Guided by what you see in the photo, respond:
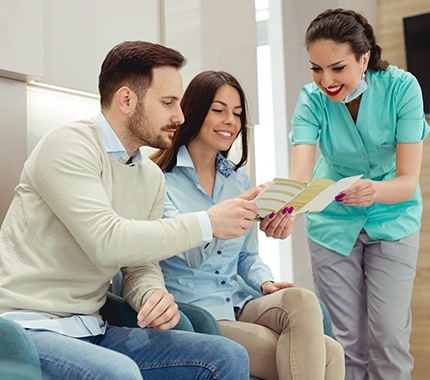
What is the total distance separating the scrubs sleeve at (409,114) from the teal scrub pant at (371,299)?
377 millimetres

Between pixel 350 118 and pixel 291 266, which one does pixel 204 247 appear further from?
pixel 291 266

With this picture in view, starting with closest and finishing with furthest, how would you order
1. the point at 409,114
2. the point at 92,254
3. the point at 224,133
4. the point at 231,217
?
the point at 92,254
the point at 231,217
the point at 224,133
the point at 409,114

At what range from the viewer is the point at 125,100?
173 centimetres

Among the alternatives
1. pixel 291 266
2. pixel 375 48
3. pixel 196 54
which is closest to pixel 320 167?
pixel 375 48

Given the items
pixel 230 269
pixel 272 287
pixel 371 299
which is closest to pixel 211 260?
pixel 230 269

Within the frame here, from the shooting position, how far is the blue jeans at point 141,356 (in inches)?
52.2

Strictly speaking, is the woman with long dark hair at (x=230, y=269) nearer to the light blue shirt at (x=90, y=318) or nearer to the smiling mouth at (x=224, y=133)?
the smiling mouth at (x=224, y=133)

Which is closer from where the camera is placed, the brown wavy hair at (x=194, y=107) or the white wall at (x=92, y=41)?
the white wall at (x=92, y=41)

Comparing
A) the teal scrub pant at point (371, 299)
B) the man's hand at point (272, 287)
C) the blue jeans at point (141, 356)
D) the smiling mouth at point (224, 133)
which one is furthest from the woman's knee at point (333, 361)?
the smiling mouth at point (224, 133)

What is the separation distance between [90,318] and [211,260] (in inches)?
23.2

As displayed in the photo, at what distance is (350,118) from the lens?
2494mm

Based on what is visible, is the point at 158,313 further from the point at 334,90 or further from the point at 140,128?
the point at 334,90

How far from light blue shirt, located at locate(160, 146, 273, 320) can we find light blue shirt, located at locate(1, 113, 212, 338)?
1.14ft

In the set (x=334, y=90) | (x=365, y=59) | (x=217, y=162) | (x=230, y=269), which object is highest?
(x=365, y=59)
